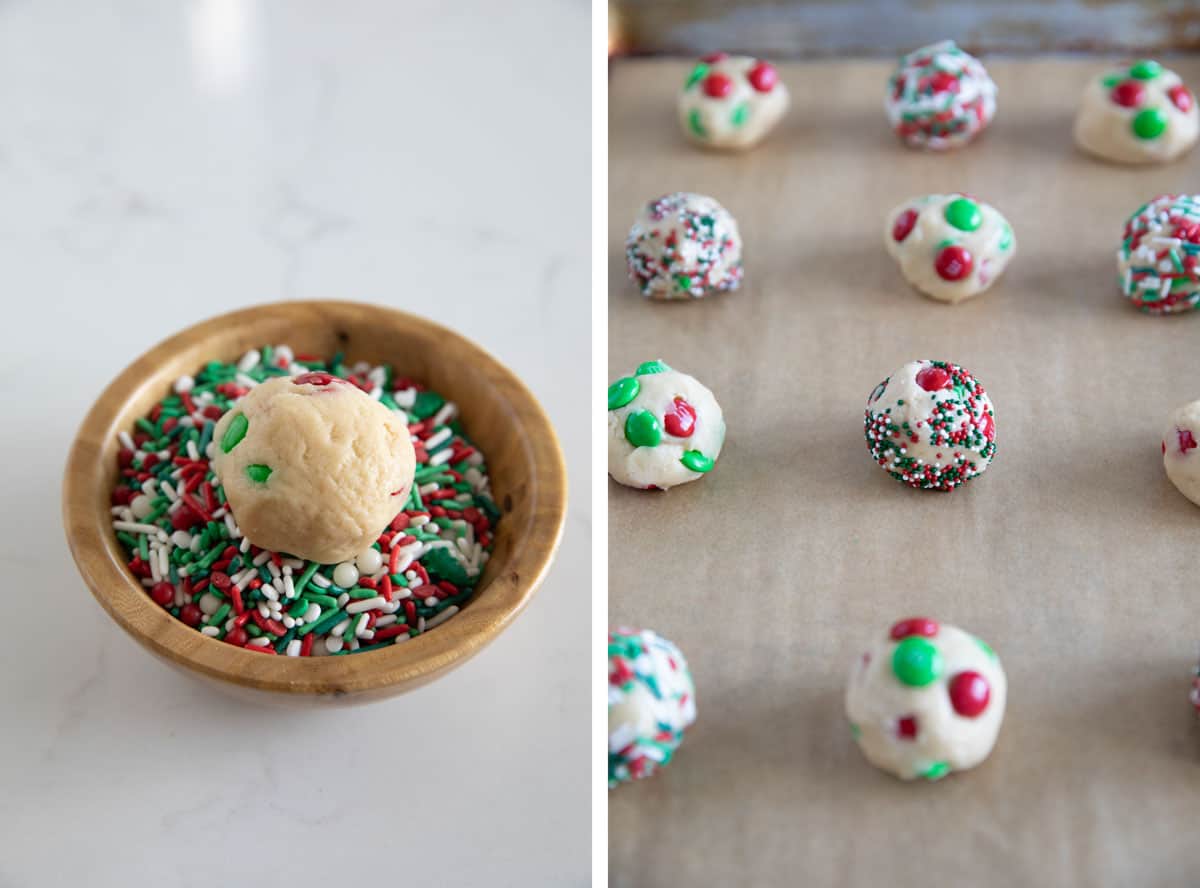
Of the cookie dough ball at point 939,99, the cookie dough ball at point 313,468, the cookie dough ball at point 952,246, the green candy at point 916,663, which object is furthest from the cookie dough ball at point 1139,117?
the cookie dough ball at point 313,468

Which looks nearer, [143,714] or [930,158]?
[143,714]

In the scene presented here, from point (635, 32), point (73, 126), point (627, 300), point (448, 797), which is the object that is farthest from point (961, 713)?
point (73, 126)

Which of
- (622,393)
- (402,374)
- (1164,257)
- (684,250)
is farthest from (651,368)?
(1164,257)

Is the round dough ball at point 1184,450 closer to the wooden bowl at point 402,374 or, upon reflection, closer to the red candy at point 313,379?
the wooden bowl at point 402,374

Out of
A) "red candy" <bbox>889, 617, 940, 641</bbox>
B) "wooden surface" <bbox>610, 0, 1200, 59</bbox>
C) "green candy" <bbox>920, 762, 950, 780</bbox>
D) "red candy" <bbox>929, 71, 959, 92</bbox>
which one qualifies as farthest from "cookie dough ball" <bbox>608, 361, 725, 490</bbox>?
"wooden surface" <bbox>610, 0, 1200, 59</bbox>

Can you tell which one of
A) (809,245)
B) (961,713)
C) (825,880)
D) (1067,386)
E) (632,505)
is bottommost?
(825,880)

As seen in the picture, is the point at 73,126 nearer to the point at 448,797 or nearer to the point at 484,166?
the point at 484,166

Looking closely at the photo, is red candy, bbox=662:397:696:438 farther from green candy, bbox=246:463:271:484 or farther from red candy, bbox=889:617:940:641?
green candy, bbox=246:463:271:484
